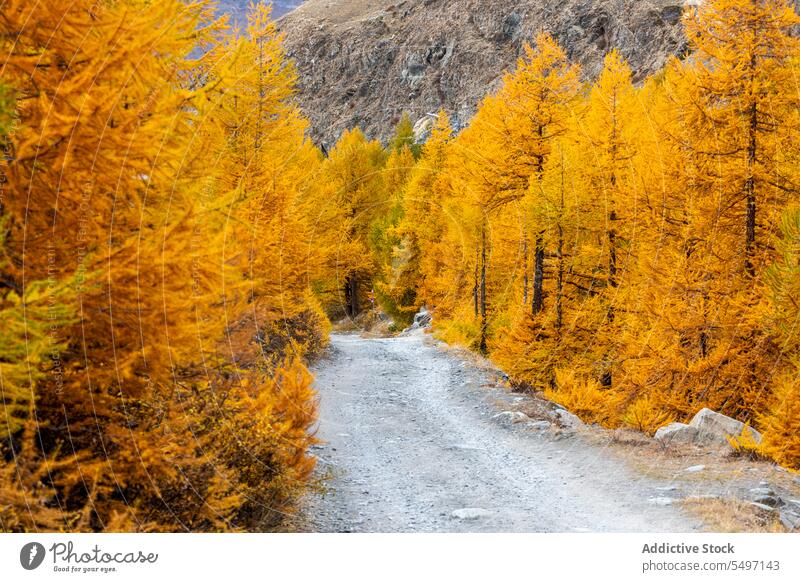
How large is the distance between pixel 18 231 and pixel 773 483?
9614mm

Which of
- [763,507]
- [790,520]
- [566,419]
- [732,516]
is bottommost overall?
[566,419]

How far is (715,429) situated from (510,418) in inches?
170

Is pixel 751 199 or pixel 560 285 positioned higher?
pixel 751 199

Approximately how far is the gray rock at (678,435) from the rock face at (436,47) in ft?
197

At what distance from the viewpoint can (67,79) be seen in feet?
15.8

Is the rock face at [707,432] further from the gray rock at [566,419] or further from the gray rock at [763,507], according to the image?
the gray rock at [763,507]

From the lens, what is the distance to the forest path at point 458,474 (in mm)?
6941

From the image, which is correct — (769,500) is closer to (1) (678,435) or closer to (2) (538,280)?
(1) (678,435)

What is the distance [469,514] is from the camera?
23.6 feet

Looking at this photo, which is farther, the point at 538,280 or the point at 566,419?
the point at 538,280

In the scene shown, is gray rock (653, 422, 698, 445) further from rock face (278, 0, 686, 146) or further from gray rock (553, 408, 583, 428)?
rock face (278, 0, 686, 146)
